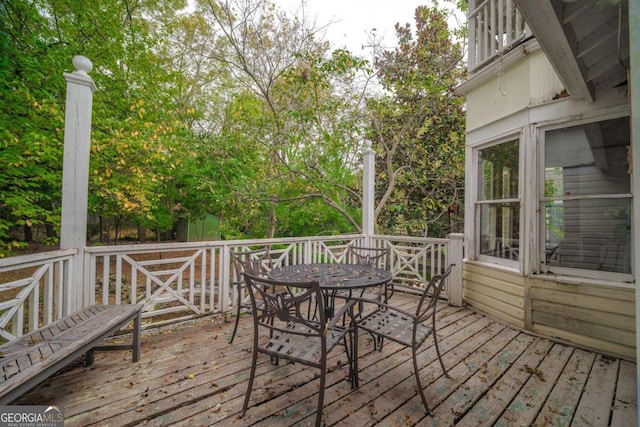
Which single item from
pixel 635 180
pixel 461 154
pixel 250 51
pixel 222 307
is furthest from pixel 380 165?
pixel 635 180

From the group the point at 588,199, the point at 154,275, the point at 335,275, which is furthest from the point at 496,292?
the point at 154,275

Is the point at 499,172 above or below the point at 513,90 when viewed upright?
below

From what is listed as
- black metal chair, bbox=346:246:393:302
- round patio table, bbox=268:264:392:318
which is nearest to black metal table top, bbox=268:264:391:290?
round patio table, bbox=268:264:392:318

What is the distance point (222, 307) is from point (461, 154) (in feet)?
18.6

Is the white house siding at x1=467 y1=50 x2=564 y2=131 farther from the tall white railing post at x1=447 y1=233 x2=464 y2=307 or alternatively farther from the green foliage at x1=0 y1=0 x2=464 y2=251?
the green foliage at x1=0 y1=0 x2=464 y2=251

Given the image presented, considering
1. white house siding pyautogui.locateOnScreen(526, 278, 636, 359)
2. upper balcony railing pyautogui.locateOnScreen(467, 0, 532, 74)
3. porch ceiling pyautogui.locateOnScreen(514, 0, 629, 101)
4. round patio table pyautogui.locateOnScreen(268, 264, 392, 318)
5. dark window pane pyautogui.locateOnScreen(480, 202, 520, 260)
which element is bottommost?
white house siding pyautogui.locateOnScreen(526, 278, 636, 359)

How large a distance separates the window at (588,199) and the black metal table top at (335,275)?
1948 mm

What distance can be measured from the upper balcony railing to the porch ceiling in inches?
40.0

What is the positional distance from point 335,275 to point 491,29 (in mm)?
3591

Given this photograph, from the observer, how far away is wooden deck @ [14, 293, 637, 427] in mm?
1818

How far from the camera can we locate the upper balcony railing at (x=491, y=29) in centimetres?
332

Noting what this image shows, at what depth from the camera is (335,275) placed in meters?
2.74

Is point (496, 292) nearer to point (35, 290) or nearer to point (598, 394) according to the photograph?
point (598, 394)

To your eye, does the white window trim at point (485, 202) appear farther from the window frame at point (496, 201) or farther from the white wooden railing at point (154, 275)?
the white wooden railing at point (154, 275)
